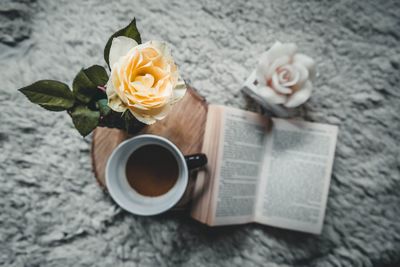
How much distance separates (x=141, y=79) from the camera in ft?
1.41

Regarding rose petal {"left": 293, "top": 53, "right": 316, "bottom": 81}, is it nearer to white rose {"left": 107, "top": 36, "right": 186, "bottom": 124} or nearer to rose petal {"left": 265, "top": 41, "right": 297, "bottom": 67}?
rose petal {"left": 265, "top": 41, "right": 297, "bottom": 67}

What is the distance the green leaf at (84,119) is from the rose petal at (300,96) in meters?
0.42

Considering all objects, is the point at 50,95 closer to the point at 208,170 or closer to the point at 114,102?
the point at 114,102

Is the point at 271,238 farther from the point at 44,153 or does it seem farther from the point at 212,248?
the point at 44,153

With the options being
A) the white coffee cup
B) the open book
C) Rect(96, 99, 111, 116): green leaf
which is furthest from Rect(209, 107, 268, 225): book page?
Rect(96, 99, 111, 116): green leaf

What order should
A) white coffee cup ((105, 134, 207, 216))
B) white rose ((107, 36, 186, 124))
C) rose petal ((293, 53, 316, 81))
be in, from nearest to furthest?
1. white rose ((107, 36, 186, 124))
2. white coffee cup ((105, 134, 207, 216))
3. rose petal ((293, 53, 316, 81))

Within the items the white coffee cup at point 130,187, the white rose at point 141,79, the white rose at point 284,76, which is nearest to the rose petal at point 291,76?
the white rose at point 284,76

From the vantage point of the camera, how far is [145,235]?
0.78m

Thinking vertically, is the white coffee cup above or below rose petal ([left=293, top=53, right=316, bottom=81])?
below

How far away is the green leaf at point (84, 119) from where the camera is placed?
0.48m

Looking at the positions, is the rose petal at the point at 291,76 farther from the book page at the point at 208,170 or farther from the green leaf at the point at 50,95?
the green leaf at the point at 50,95

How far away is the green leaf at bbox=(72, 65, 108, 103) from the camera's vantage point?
472mm

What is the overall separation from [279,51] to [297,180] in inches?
12.0

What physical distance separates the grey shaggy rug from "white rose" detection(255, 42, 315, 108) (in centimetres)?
10
